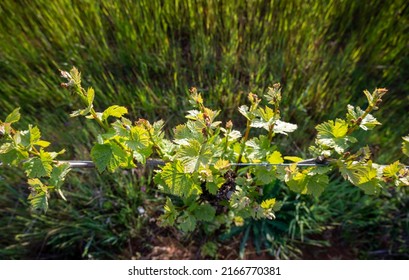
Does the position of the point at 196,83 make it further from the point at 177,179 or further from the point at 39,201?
the point at 39,201

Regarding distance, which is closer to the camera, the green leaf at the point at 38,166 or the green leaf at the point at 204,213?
the green leaf at the point at 38,166

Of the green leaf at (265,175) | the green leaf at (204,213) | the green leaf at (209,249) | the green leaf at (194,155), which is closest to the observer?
the green leaf at (194,155)

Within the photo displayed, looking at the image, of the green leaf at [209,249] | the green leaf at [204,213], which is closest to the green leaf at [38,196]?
the green leaf at [204,213]

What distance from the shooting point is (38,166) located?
1.03 meters

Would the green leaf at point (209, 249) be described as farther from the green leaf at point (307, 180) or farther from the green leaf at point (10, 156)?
the green leaf at point (10, 156)

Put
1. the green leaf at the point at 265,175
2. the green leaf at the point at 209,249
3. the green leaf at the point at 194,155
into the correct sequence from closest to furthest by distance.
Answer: the green leaf at the point at 194,155, the green leaf at the point at 265,175, the green leaf at the point at 209,249

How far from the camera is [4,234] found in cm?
181

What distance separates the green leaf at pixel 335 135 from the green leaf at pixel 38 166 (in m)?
0.75

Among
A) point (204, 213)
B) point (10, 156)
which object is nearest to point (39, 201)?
point (10, 156)

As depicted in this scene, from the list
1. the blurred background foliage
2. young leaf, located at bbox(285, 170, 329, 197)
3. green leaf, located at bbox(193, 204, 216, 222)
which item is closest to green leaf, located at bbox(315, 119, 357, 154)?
young leaf, located at bbox(285, 170, 329, 197)

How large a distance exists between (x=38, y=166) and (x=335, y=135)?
32.0 inches

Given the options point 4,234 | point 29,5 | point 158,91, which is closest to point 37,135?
point 158,91

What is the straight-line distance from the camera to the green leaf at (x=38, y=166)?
1.03 m

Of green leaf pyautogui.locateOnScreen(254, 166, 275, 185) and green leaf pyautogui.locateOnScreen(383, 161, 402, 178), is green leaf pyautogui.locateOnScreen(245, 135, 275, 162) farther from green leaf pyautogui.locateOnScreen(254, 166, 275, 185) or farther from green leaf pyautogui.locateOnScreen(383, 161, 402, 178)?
green leaf pyautogui.locateOnScreen(383, 161, 402, 178)
